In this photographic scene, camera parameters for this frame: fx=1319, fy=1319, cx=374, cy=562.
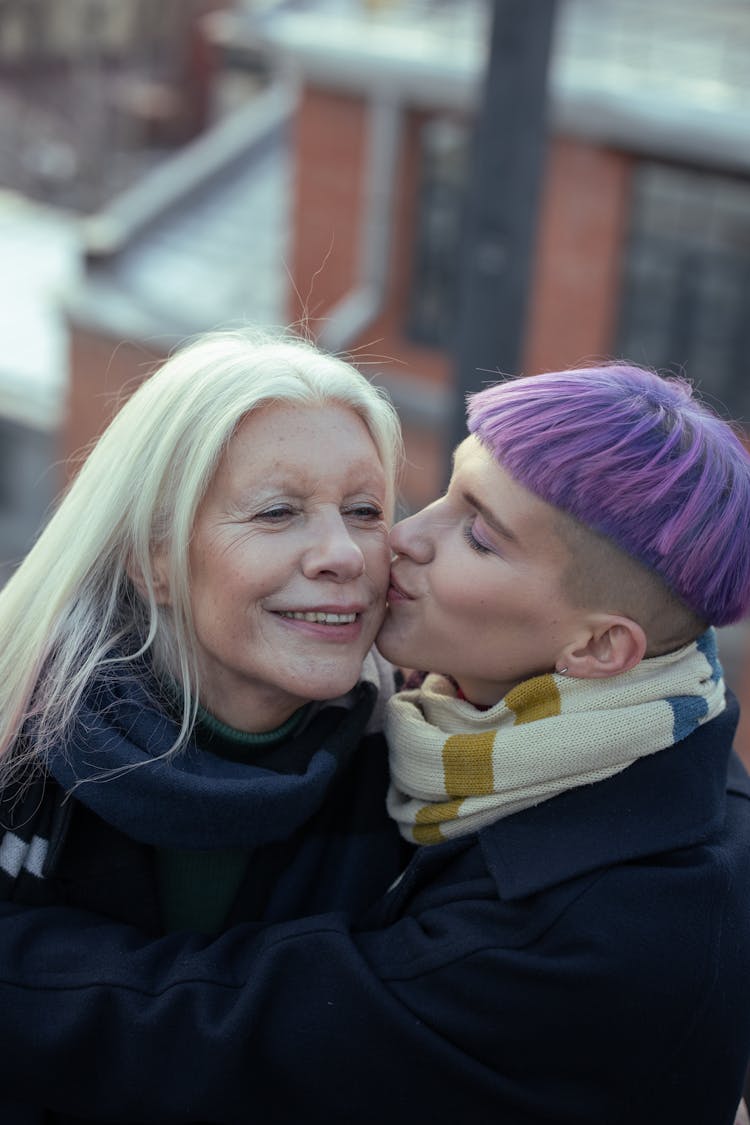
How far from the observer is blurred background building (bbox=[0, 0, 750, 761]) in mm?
10156

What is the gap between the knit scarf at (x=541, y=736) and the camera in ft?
6.31

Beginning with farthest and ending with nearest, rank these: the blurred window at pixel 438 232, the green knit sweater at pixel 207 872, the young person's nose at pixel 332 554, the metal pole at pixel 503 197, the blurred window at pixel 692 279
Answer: the blurred window at pixel 438 232, the blurred window at pixel 692 279, the metal pole at pixel 503 197, the green knit sweater at pixel 207 872, the young person's nose at pixel 332 554

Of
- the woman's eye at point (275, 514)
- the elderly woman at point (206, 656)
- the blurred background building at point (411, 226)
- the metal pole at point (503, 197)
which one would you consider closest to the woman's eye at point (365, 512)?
the elderly woman at point (206, 656)

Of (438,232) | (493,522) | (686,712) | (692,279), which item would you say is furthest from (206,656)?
(438,232)

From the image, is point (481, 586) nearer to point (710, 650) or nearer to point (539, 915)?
point (710, 650)

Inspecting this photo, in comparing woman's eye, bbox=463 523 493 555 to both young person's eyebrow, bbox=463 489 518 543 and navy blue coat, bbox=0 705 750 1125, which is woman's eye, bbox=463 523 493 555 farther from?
navy blue coat, bbox=0 705 750 1125

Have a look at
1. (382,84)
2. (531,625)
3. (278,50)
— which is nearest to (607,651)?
(531,625)

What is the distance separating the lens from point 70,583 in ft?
7.09

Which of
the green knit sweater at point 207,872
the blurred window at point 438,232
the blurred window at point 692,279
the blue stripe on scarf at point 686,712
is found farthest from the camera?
the blurred window at point 438,232

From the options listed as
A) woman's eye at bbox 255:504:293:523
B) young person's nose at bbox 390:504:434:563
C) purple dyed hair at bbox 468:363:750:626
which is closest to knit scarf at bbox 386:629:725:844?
purple dyed hair at bbox 468:363:750:626

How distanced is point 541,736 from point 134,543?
73 cm

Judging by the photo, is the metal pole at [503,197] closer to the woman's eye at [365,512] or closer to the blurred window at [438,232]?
the woman's eye at [365,512]

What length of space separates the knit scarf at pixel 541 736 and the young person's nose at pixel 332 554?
10.5 inches

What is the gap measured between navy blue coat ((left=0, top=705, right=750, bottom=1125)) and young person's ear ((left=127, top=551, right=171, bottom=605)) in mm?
572
